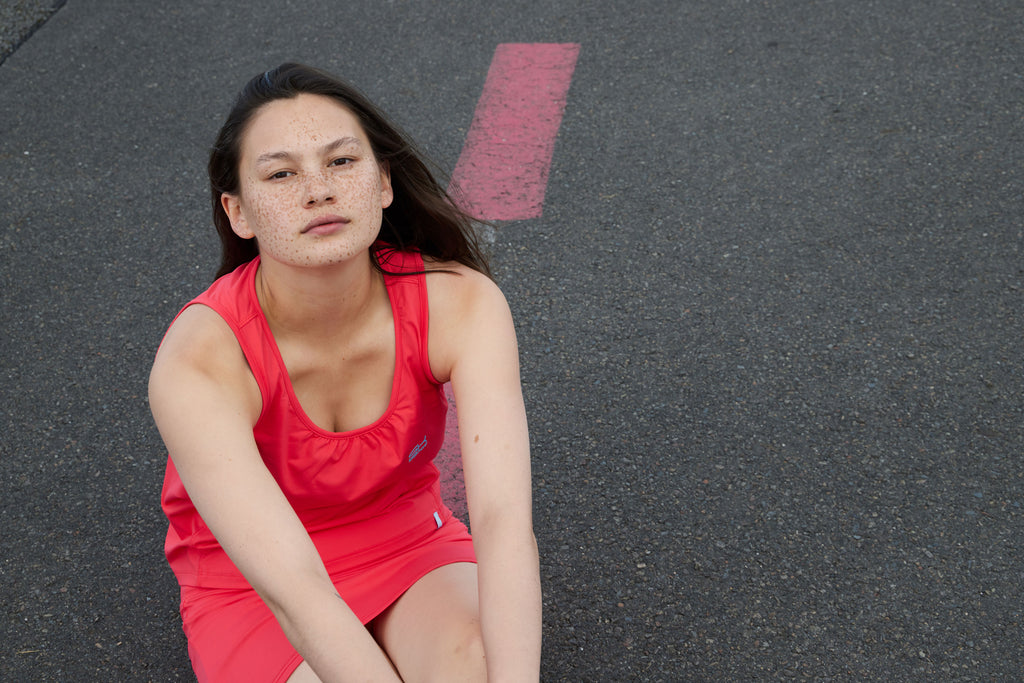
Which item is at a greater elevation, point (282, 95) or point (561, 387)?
point (282, 95)

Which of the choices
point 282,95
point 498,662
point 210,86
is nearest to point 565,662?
point 498,662

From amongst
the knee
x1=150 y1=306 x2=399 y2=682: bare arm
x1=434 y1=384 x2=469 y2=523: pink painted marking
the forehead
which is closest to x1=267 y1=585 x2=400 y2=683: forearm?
x1=150 y1=306 x2=399 y2=682: bare arm

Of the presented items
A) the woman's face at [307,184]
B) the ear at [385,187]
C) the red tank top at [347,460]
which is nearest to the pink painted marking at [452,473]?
the red tank top at [347,460]

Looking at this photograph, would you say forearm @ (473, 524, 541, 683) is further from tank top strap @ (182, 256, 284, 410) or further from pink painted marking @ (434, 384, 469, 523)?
pink painted marking @ (434, 384, 469, 523)

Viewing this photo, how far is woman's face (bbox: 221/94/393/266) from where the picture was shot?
1.93 metres

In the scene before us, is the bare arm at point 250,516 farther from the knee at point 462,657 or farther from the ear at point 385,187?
the ear at point 385,187

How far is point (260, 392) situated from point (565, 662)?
1048mm

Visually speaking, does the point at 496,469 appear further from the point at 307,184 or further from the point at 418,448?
the point at 307,184

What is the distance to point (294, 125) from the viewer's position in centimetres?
197

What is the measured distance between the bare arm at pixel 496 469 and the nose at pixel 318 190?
13.4 inches

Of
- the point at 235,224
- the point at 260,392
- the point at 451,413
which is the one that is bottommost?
→ the point at 451,413

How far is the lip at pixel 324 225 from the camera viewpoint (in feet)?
6.33

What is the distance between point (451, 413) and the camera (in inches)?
125

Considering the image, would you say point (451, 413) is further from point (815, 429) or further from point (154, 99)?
point (154, 99)
